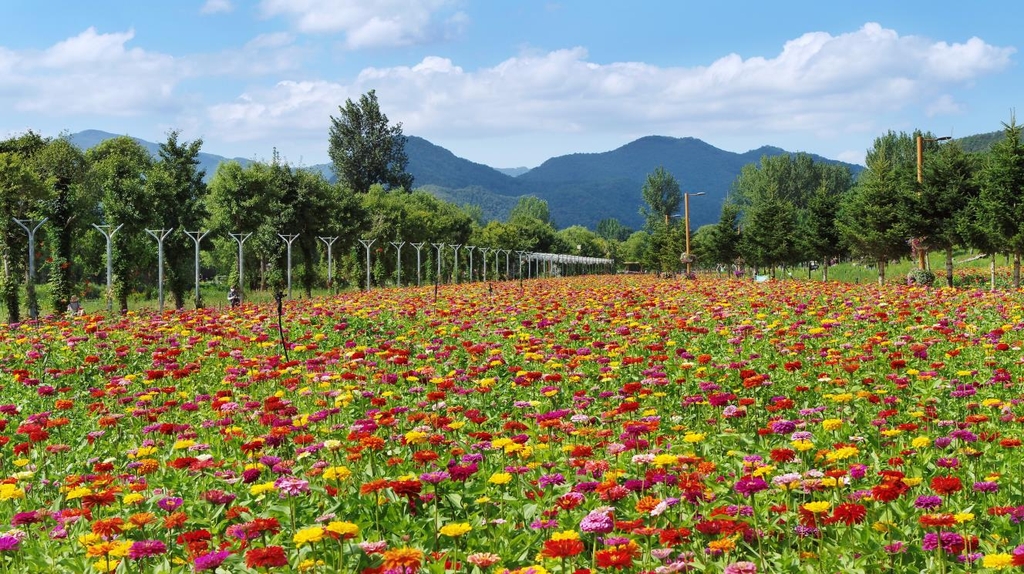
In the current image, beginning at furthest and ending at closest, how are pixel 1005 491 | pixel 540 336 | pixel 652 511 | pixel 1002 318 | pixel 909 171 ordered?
pixel 909 171 < pixel 1002 318 < pixel 540 336 < pixel 1005 491 < pixel 652 511

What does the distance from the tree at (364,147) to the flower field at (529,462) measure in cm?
7639

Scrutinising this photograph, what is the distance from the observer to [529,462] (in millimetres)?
5238

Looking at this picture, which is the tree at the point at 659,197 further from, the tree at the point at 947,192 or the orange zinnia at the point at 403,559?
the orange zinnia at the point at 403,559

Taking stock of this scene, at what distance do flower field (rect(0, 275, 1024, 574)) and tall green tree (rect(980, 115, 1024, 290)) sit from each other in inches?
747

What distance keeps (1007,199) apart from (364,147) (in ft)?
223

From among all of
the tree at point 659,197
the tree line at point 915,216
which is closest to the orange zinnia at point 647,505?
the tree line at point 915,216

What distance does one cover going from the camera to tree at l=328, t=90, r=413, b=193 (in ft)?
281

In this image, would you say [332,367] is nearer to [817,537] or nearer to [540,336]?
[540,336]

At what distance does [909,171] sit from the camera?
37.7 meters

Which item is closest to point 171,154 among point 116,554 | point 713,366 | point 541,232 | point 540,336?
point 540,336

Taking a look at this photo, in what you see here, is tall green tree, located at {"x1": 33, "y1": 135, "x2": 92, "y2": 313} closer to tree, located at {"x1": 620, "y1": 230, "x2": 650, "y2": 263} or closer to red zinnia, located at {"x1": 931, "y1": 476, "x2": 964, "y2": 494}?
red zinnia, located at {"x1": 931, "y1": 476, "x2": 964, "y2": 494}

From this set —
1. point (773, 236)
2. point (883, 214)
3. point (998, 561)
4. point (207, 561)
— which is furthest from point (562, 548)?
point (773, 236)

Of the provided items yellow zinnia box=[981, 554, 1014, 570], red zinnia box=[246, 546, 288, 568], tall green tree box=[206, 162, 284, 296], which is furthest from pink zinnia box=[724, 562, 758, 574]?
tall green tree box=[206, 162, 284, 296]

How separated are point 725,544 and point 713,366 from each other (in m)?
5.58
